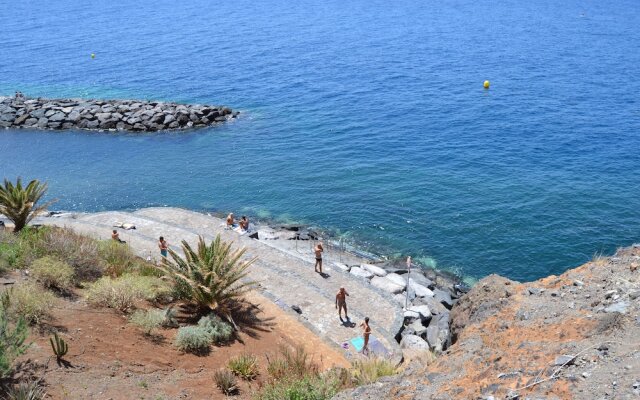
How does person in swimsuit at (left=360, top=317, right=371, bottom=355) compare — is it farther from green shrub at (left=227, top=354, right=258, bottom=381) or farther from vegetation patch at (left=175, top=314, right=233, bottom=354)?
green shrub at (left=227, top=354, right=258, bottom=381)

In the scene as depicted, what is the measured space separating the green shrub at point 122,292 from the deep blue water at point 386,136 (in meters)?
14.3

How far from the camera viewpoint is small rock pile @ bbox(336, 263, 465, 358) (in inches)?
672

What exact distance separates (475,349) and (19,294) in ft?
30.9

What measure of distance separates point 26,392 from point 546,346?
341 inches

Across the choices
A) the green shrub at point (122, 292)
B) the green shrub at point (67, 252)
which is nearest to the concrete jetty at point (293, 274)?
the green shrub at point (122, 292)

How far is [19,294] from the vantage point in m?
12.3

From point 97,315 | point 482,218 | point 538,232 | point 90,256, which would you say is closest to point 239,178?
point 482,218

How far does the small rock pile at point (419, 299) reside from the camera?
1708 cm

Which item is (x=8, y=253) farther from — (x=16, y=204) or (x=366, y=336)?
(x=366, y=336)

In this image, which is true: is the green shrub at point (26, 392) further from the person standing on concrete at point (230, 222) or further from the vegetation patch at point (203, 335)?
the person standing on concrete at point (230, 222)

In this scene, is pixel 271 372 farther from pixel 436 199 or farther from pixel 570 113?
pixel 570 113

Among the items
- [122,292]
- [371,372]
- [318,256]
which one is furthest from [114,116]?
[371,372]

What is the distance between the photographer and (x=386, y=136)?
40906mm

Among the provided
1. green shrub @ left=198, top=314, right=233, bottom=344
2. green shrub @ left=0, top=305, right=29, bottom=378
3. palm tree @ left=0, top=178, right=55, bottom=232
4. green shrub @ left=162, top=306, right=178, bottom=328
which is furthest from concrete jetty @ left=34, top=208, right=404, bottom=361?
green shrub @ left=0, top=305, right=29, bottom=378
